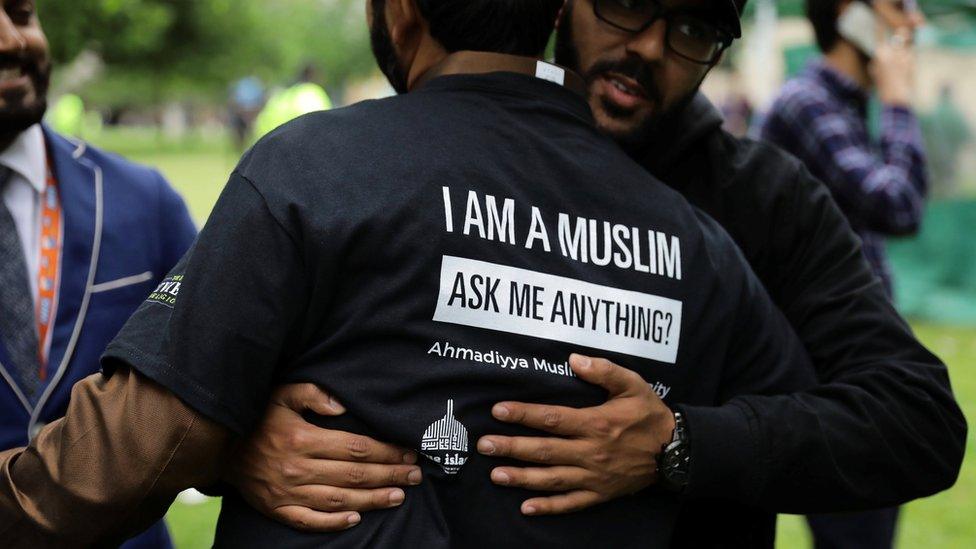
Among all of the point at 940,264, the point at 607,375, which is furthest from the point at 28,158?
the point at 940,264

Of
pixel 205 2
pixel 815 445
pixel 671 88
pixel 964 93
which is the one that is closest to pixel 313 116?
pixel 671 88

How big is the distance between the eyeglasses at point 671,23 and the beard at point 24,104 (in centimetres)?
117

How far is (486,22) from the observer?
177 cm

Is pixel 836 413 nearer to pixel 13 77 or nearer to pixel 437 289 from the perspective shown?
pixel 437 289

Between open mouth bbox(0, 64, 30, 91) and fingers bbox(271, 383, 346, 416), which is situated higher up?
open mouth bbox(0, 64, 30, 91)

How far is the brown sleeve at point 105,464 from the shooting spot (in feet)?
4.96

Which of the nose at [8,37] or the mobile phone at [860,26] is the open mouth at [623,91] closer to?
the nose at [8,37]

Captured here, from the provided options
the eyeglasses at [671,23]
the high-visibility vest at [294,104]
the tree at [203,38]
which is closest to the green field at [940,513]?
the high-visibility vest at [294,104]

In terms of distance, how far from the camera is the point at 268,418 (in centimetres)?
167

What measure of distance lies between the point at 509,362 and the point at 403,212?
28 centimetres

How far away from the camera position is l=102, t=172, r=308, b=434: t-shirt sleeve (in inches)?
59.5

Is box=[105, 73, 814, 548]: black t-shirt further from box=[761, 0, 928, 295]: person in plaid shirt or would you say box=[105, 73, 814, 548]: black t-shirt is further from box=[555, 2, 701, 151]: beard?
box=[761, 0, 928, 295]: person in plaid shirt

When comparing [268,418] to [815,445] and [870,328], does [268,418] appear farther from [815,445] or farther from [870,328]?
[870,328]

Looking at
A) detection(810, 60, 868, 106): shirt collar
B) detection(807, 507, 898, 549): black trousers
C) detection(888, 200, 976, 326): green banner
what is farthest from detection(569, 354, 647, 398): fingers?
detection(888, 200, 976, 326): green banner
